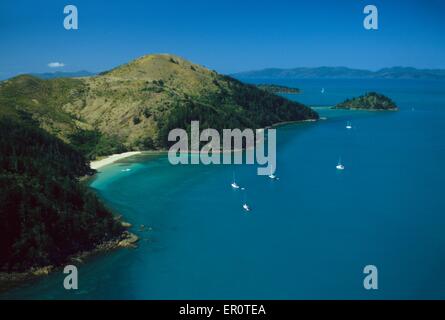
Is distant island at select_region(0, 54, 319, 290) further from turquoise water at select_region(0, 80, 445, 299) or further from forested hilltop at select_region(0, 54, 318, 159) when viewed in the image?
turquoise water at select_region(0, 80, 445, 299)

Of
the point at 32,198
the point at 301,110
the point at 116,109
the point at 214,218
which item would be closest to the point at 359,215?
the point at 214,218

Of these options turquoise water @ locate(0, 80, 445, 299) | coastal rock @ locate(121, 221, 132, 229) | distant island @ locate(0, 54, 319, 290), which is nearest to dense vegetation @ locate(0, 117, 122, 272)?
distant island @ locate(0, 54, 319, 290)

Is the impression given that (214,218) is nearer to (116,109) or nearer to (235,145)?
(235,145)

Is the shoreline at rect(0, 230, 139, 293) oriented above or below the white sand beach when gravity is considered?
below

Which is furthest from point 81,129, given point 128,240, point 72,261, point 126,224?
point 72,261

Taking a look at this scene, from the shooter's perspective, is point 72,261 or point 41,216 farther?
point 41,216

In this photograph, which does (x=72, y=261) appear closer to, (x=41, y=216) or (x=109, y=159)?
(x=41, y=216)

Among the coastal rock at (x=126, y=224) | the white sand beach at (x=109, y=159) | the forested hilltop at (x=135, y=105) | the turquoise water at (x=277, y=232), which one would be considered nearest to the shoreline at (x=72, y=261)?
the turquoise water at (x=277, y=232)
